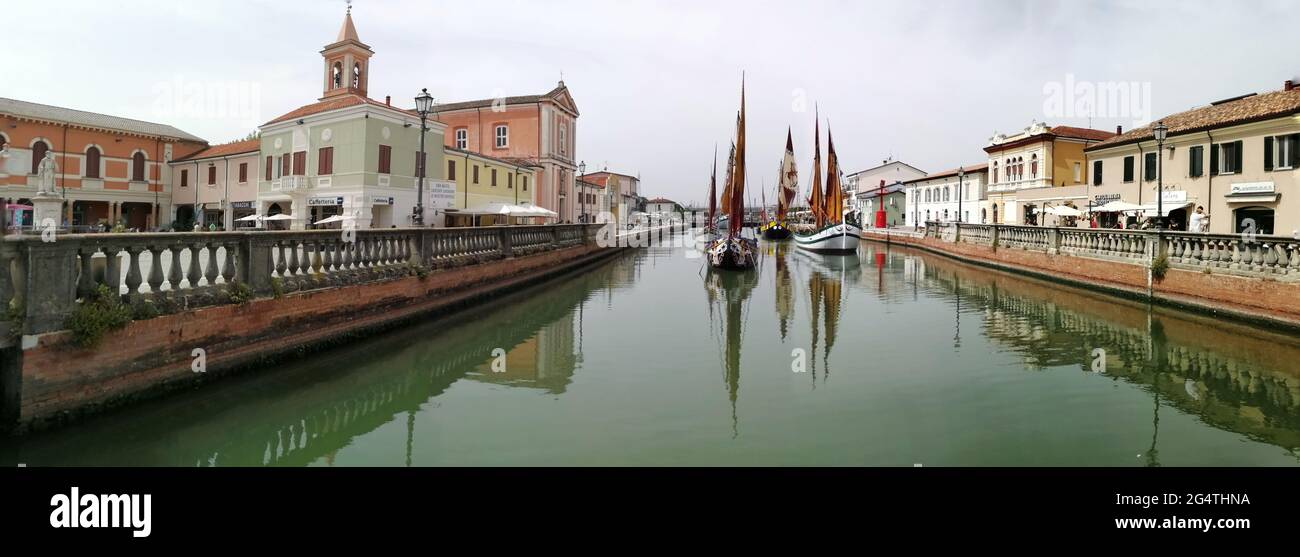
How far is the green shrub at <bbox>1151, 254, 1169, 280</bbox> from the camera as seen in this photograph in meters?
16.8

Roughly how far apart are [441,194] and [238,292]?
25.9 meters

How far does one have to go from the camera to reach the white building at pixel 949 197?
55.9m

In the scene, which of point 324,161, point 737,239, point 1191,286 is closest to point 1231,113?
point 1191,286

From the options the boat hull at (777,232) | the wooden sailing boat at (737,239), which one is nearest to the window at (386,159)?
the wooden sailing boat at (737,239)

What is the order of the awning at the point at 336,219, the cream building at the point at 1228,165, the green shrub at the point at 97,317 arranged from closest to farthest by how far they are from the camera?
the green shrub at the point at 97,317, the cream building at the point at 1228,165, the awning at the point at 336,219

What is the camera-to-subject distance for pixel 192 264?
26.1ft

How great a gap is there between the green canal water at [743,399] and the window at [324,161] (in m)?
19.1

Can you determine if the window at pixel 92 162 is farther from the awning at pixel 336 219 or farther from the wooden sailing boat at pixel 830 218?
the wooden sailing boat at pixel 830 218

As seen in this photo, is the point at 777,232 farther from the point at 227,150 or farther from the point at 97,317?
the point at 97,317

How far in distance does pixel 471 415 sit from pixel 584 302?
37.4ft

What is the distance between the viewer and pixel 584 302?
19.6 meters

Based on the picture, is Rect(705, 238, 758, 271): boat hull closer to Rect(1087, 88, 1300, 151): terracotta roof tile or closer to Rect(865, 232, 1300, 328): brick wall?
Rect(865, 232, 1300, 328): brick wall

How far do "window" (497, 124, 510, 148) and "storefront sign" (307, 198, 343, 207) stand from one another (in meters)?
17.0
